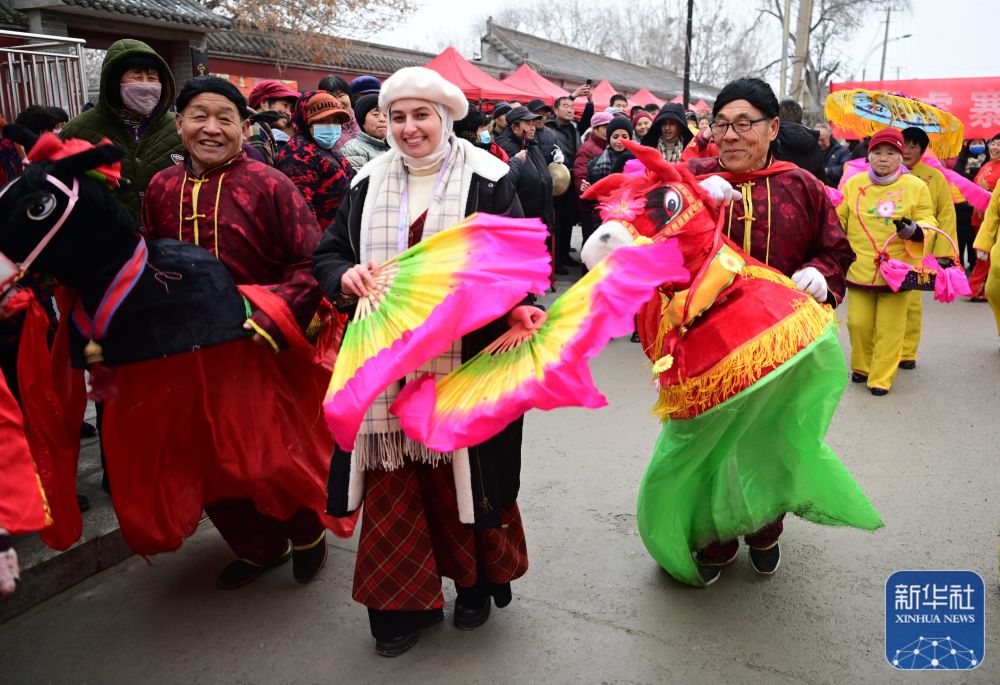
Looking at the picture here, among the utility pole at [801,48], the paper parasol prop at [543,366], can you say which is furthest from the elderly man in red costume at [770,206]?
the utility pole at [801,48]

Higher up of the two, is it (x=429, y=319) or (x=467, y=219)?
(x=467, y=219)

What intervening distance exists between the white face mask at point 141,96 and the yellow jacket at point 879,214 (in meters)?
4.43

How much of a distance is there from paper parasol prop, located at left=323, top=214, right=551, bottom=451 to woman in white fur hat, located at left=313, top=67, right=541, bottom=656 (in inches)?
6.9

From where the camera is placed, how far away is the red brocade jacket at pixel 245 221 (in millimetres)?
3021

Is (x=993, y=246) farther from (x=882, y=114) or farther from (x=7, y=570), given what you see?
(x=7, y=570)

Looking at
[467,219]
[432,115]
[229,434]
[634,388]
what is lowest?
[634,388]

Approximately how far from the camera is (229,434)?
9.80 ft

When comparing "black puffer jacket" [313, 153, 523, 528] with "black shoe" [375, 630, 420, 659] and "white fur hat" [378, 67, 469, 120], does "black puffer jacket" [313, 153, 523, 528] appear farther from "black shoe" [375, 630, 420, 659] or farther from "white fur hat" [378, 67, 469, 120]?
"black shoe" [375, 630, 420, 659]

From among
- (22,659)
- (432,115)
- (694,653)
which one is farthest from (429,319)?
(22,659)

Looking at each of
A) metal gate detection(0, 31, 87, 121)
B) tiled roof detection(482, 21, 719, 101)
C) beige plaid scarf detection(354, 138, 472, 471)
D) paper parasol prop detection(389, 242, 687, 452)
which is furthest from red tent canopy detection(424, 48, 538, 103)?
tiled roof detection(482, 21, 719, 101)

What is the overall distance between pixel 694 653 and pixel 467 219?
165 cm

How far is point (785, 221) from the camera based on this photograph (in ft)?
10.3

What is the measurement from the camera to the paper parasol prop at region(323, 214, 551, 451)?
2.29 meters

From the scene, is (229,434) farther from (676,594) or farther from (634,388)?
(634,388)
